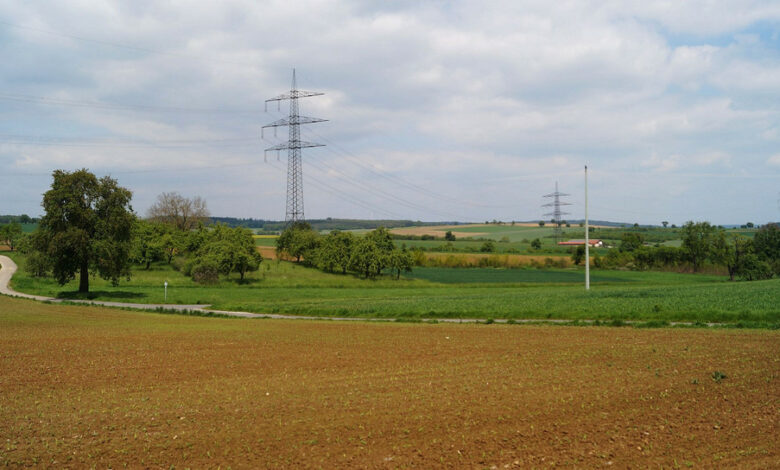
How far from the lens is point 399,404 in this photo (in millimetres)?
12750

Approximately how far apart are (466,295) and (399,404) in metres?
42.6

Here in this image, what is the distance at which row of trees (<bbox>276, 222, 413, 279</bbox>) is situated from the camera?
89312 mm

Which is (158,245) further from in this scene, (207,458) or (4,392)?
(207,458)

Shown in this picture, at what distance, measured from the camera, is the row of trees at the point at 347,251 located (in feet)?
293

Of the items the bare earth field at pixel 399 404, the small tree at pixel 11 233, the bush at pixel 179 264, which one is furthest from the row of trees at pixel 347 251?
the small tree at pixel 11 233

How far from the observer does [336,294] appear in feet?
212

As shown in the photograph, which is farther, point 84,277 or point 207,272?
point 207,272

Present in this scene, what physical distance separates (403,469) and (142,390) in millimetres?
8601

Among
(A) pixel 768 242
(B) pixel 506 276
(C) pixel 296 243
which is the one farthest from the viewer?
(A) pixel 768 242

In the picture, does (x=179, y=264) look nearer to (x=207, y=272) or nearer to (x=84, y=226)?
(x=207, y=272)

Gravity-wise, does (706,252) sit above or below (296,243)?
below

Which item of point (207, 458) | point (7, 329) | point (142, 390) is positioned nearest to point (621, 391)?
point (207, 458)

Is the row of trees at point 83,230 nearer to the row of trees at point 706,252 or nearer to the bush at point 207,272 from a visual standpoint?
the bush at point 207,272

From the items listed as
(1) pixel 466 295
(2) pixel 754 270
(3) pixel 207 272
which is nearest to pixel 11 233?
(3) pixel 207 272
